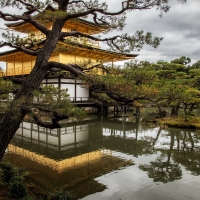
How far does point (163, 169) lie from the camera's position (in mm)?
6727

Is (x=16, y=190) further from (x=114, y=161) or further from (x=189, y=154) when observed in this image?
(x=189, y=154)

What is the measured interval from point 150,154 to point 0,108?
19.8 feet

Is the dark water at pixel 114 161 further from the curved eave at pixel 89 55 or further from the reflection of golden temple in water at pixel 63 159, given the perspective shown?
the curved eave at pixel 89 55

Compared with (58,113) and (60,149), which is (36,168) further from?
(58,113)

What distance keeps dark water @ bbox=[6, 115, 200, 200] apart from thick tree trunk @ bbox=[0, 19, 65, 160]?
7.30ft

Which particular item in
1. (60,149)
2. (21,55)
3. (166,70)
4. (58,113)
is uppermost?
(21,55)

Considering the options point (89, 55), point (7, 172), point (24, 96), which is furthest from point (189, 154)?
point (89, 55)

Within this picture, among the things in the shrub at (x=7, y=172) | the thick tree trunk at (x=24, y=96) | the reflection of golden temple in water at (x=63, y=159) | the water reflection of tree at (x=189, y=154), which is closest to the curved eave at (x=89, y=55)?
the reflection of golden temple in water at (x=63, y=159)

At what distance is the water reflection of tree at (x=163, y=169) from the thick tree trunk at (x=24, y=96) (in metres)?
Result: 3.91

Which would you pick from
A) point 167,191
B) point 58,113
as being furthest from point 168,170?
point 58,113

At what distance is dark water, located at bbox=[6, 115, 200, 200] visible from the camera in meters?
5.35

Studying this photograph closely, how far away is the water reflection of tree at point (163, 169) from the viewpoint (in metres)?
6.11

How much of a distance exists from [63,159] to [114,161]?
170 cm

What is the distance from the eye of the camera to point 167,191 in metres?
5.27
